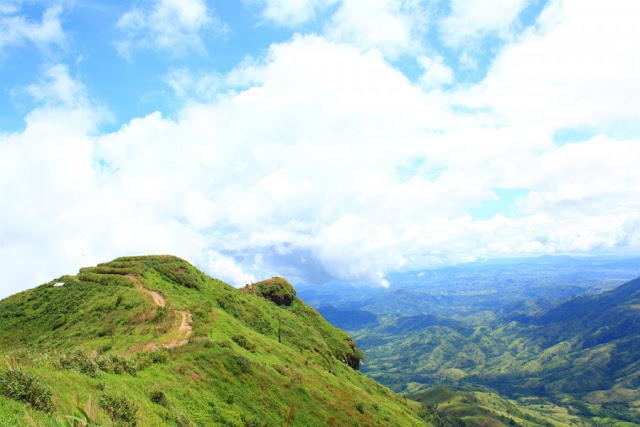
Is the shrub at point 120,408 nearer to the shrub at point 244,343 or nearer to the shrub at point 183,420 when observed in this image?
the shrub at point 183,420

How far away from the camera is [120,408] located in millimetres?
22375

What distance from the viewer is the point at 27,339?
59156 millimetres

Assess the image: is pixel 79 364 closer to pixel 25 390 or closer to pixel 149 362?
pixel 149 362

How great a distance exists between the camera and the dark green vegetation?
2138 cm

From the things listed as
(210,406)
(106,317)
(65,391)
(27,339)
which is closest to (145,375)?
(210,406)

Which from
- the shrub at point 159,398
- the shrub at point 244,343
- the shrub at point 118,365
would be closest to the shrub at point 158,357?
the shrub at point 118,365

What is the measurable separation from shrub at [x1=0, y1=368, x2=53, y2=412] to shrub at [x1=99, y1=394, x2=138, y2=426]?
171 inches

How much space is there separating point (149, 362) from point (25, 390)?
68.2 feet

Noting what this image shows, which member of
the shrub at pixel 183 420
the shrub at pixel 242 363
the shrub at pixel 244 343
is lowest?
the shrub at pixel 183 420

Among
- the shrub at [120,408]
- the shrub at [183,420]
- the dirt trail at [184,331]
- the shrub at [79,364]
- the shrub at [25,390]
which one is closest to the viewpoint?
the shrub at [25,390]

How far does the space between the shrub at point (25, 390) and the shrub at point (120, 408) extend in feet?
14.2

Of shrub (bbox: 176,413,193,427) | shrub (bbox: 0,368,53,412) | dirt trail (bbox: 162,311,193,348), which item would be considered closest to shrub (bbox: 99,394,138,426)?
shrub (bbox: 176,413,193,427)

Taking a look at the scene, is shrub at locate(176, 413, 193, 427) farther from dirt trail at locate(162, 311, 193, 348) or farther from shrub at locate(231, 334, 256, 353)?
shrub at locate(231, 334, 256, 353)

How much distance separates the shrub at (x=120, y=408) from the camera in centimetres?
2159
